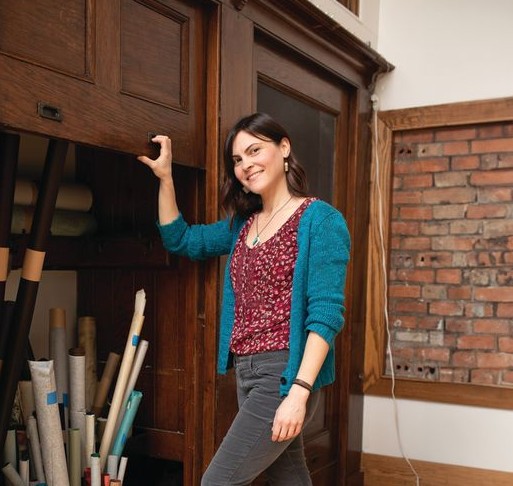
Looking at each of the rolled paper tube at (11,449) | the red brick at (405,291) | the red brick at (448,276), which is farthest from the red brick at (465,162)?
the rolled paper tube at (11,449)

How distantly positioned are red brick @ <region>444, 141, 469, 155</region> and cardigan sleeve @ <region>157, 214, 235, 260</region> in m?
1.52

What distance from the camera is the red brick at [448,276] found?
2.99 meters

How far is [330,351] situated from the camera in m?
1.74

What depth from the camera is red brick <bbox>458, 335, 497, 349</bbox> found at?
291 cm

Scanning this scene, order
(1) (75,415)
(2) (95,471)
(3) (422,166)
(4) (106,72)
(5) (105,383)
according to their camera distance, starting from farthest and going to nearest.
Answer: (3) (422,166), (5) (105,383), (1) (75,415), (2) (95,471), (4) (106,72)

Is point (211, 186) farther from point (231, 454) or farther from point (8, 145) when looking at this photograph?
point (231, 454)

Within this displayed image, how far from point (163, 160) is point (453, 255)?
1722 millimetres

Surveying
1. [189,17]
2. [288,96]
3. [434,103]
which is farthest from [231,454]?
[434,103]

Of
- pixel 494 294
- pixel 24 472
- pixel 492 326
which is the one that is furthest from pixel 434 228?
pixel 24 472

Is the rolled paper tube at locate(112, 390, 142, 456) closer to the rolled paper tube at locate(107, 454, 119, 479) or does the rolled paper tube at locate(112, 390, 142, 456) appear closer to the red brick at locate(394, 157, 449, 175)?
the rolled paper tube at locate(107, 454, 119, 479)

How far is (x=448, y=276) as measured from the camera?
301 cm

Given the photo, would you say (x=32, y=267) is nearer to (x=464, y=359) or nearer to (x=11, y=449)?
(x=11, y=449)

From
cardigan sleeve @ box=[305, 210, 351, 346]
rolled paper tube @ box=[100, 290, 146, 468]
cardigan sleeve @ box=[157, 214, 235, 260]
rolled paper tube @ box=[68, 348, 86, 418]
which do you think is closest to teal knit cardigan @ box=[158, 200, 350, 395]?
cardigan sleeve @ box=[305, 210, 351, 346]

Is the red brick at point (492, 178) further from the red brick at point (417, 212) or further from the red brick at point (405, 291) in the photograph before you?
the red brick at point (405, 291)
